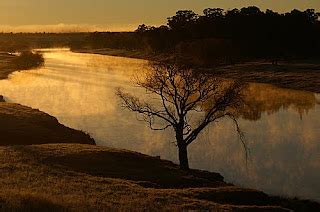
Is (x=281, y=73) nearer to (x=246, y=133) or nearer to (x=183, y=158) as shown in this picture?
(x=246, y=133)

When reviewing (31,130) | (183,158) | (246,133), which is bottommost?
(246,133)

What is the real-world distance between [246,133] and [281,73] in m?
52.3

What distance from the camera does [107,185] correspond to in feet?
83.2

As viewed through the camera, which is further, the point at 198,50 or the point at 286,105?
the point at 198,50

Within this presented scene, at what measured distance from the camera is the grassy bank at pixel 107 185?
2092cm

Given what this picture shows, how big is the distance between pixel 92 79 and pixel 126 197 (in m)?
84.8

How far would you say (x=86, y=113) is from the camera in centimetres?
6353

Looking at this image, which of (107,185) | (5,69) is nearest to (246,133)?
(107,185)

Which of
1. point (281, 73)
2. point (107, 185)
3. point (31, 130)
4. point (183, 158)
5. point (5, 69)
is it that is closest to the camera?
point (107, 185)

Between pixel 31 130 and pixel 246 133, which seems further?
pixel 246 133

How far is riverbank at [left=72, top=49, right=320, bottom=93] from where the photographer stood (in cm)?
8538

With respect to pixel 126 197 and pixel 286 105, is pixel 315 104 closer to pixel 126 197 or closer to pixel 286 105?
pixel 286 105

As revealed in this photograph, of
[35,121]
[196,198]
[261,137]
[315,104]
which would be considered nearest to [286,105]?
[315,104]

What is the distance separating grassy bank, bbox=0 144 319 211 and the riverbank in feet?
158
